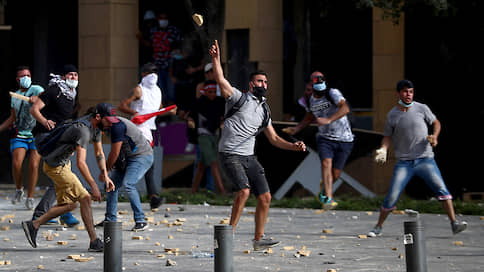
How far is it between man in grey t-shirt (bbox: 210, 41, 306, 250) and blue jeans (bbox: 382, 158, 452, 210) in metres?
1.49

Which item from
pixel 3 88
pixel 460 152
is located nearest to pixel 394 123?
pixel 460 152

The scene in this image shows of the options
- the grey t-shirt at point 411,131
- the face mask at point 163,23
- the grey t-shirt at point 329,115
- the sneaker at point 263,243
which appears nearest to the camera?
the sneaker at point 263,243

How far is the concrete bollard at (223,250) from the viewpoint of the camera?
6.59 meters

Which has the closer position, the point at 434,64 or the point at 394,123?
the point at 394,123

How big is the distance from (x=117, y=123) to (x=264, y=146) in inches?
227

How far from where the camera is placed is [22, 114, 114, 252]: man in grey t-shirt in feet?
31.2

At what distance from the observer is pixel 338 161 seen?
13633 mm

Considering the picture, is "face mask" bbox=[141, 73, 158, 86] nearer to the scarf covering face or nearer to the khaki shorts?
the scarf covering face

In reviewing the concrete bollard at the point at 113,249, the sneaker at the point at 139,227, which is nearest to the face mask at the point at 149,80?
the sneaker at the point at 139,227

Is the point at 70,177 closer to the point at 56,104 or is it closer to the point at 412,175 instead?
the point at 56,104

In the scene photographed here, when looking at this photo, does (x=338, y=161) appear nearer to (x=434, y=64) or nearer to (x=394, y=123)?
(x=394, y=123)

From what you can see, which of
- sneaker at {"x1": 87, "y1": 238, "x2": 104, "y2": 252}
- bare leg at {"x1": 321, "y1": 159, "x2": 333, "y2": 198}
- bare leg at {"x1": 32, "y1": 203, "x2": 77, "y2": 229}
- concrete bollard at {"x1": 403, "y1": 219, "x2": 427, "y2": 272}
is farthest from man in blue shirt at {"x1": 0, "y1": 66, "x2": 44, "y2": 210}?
concrete bollard at {"x1": 403, "y1": 219, "x2": 427, "y2": 272}

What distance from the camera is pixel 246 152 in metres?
9.81

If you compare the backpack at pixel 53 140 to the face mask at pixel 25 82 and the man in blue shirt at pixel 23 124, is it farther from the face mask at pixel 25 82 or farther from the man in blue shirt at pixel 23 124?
the face mask at pixel 25 82
